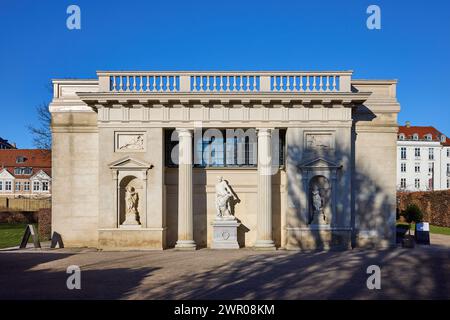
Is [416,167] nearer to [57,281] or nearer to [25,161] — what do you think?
[25,161]

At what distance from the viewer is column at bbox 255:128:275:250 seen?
64.8 ft

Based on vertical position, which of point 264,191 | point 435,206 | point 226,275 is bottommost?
point 435,206

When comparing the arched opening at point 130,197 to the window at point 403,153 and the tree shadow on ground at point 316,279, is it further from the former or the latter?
the window at point 403,153

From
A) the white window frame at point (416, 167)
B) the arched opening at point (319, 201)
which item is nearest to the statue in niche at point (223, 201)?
the arched opening at point (319, 201)

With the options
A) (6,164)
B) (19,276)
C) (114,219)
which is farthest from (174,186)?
(6,164)

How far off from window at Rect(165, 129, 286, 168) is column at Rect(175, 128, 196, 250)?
1302mm

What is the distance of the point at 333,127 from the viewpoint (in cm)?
1984

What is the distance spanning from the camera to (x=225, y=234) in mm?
20141

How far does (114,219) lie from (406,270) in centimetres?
1234

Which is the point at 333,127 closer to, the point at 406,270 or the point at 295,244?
the point at 295,244

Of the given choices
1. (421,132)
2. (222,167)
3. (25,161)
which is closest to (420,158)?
(421,132)

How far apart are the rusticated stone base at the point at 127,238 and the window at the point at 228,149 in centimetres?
398

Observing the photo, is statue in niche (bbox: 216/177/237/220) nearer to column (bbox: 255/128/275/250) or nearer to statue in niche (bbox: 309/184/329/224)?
column (bbox: 255/128/275/250)

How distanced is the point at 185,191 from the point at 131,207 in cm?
259
